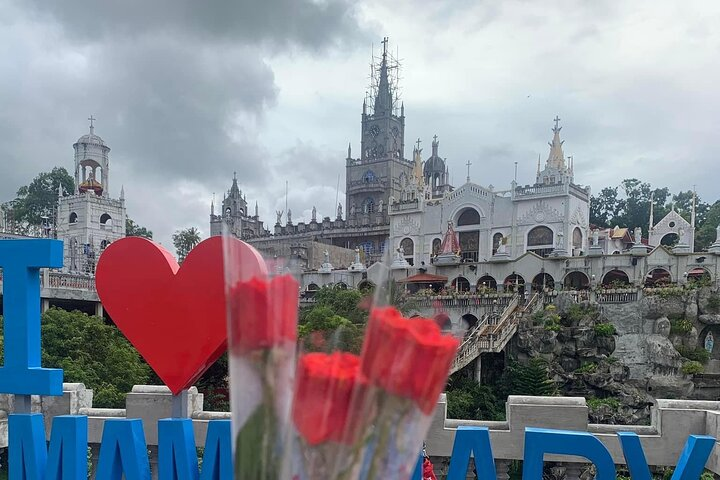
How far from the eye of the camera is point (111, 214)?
40250mm

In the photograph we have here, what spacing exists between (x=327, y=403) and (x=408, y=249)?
35166 millimetres

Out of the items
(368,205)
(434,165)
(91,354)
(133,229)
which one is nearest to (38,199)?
(133,229)

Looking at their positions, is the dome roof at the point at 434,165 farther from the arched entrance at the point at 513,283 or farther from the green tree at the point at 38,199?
the green tree at the point at 38,199

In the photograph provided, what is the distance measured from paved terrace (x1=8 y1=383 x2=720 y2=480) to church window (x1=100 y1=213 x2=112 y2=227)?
37662 mm

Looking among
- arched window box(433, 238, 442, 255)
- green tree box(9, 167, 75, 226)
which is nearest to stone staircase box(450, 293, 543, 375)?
arched window box(433, 238, 442, 255)

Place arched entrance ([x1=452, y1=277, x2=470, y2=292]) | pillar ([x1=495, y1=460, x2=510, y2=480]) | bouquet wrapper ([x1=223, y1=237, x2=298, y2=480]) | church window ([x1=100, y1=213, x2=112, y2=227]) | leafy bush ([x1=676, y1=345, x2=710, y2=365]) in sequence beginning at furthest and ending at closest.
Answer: church window ([x1=100, y1=213, x2=112, y2=227]), arched entrance ([x1=452, y1=277, x2=470, y2=292]), leafy bush ([x1=676, y1=345, x2=710, y2=365]), pillar ([x1=495, y1=460, x2=510, y2=480]), bouquet wrapper ([x1=223, y1=237, x2=298, y2=480])

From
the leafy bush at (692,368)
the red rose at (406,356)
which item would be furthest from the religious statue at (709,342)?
the red rose at (406,356)

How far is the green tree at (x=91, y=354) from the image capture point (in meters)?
15.0

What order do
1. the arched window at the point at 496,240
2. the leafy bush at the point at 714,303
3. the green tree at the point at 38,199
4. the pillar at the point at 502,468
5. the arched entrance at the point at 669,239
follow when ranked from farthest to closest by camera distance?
the green tree at the point at 38,199
the arched entrance at the point at 669,239
the arched window at the point at 496,240
the leafy bush at the point at 714,303
the pillar at the point at 502,468

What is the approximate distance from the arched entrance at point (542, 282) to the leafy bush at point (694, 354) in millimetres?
6605

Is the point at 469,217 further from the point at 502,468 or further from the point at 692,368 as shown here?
the point at 502,468

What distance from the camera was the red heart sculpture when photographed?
4.51 metres

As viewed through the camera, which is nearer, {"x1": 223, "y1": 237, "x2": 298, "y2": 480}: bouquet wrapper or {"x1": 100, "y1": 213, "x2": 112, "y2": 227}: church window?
{"x1": 223, "y1": 237, "x2": 298, "y2": 480}: bouquet wrapper

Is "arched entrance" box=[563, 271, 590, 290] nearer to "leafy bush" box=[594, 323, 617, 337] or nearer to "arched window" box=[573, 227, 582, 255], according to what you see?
"arched window" box=[573, 227, 582, 255]
